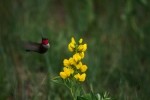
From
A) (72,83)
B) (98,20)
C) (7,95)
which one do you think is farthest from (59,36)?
(72,83)

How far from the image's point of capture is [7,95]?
347 cm

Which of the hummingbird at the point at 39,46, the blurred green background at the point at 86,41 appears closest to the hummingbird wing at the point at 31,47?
the hummingbird at the point at 39,46

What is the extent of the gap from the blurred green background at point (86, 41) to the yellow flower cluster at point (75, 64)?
734 mm

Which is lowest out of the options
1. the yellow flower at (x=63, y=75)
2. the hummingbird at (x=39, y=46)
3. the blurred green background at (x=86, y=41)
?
the yellow flower at (x=63, y=75)

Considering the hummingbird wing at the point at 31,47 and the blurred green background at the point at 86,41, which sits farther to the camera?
the blurred green background at the point at 86,41

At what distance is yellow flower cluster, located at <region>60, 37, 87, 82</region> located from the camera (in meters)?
2.41

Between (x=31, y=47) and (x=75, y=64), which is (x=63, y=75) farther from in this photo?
(x=31, y=47)

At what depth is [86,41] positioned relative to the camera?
4.69 meters

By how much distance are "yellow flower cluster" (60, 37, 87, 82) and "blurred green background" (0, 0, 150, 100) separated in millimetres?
734

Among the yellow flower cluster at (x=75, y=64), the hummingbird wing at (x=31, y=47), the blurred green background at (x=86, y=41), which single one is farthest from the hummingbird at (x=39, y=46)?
the blurred green background at (x=86, y=41)

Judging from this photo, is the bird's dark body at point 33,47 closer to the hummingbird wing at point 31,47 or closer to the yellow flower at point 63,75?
the hummingbird wing at point 31,47

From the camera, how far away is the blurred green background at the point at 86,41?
3498 mm

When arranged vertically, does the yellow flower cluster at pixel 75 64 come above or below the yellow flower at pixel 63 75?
above

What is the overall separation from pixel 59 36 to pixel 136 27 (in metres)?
0.75
